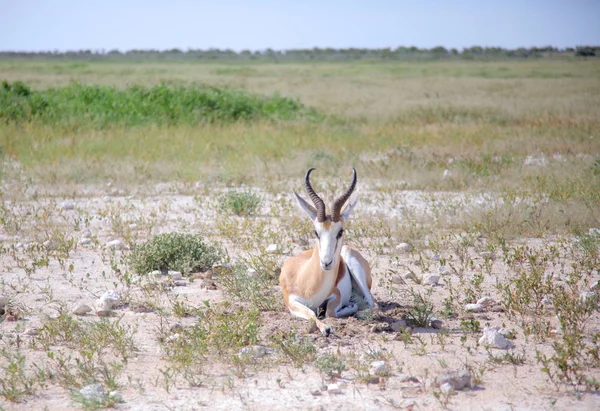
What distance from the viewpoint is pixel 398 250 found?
372 inches

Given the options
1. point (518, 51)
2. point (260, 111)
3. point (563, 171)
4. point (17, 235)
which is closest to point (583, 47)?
point (518, 51)

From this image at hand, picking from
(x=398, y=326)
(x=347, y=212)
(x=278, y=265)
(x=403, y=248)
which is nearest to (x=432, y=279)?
(x=403, y=248)

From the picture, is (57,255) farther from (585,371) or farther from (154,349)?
(585,371)

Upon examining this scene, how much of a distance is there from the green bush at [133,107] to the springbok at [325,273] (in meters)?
14.3

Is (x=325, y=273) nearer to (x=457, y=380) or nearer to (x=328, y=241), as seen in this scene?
(x=328, y=241)

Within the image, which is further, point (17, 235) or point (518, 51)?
point (518, 51)

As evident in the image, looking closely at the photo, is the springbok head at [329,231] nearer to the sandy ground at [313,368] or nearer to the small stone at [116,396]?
the sandy ground at [313,368]

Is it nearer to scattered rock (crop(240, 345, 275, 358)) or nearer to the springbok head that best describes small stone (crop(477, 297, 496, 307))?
the springbok head

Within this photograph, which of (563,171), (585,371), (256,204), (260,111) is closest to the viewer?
(585,371)

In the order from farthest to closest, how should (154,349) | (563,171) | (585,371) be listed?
(563,171) → (154,349) → (585,371)

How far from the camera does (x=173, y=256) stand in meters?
8.65

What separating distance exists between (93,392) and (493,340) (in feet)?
10.9

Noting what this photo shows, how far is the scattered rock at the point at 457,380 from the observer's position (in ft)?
17.1

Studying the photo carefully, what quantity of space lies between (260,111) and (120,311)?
17586 millimetres
